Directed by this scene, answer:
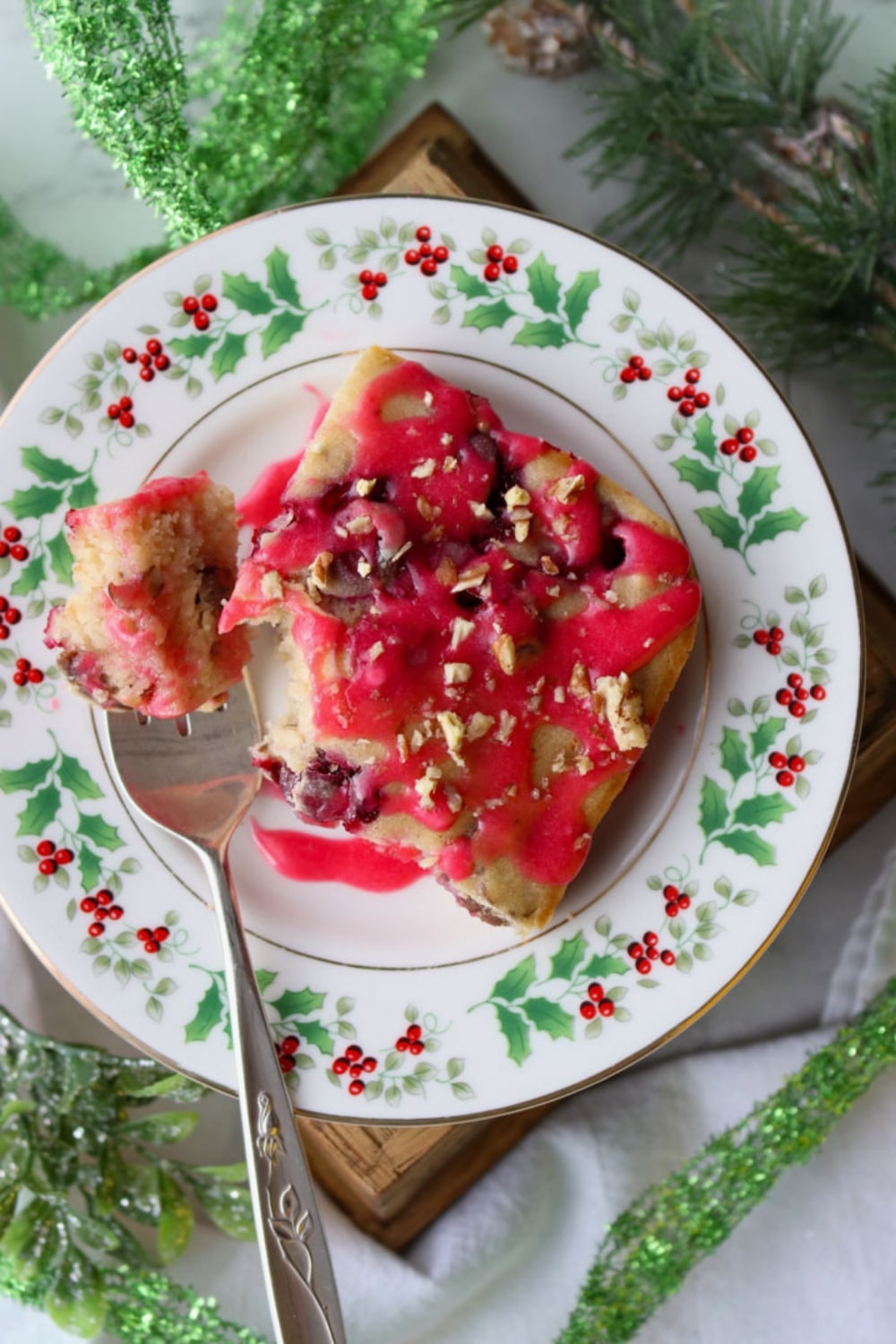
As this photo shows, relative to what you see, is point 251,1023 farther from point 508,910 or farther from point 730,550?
point 730,550

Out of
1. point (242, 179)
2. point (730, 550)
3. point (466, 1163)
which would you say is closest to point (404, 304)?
point (242, 179)

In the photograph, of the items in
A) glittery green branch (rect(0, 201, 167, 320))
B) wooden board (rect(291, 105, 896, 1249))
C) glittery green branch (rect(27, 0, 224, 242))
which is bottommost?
wooden board (rect(291, 105, 896, 1249))

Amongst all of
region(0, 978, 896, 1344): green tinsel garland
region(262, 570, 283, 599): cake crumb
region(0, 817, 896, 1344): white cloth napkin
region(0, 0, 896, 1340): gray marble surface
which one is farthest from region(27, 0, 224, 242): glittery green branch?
region(0, 978, 896, 1344): green tinsel garland

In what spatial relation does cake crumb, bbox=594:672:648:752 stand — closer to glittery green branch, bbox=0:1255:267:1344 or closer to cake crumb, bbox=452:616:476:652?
cake crumb, bbox=452:616:476:652

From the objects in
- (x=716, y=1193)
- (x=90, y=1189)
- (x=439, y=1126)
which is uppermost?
(x=90, y=1189)

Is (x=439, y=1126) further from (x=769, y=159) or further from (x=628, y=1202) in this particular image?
(x=769, y=159)

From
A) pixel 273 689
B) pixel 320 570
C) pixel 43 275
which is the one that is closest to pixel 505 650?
pixel 320 570

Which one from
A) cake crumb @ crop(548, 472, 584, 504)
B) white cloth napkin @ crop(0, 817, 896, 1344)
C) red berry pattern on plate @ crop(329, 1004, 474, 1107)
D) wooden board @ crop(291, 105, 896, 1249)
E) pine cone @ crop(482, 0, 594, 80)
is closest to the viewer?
cake crumb @ crop(548, 472, 584, 504)
